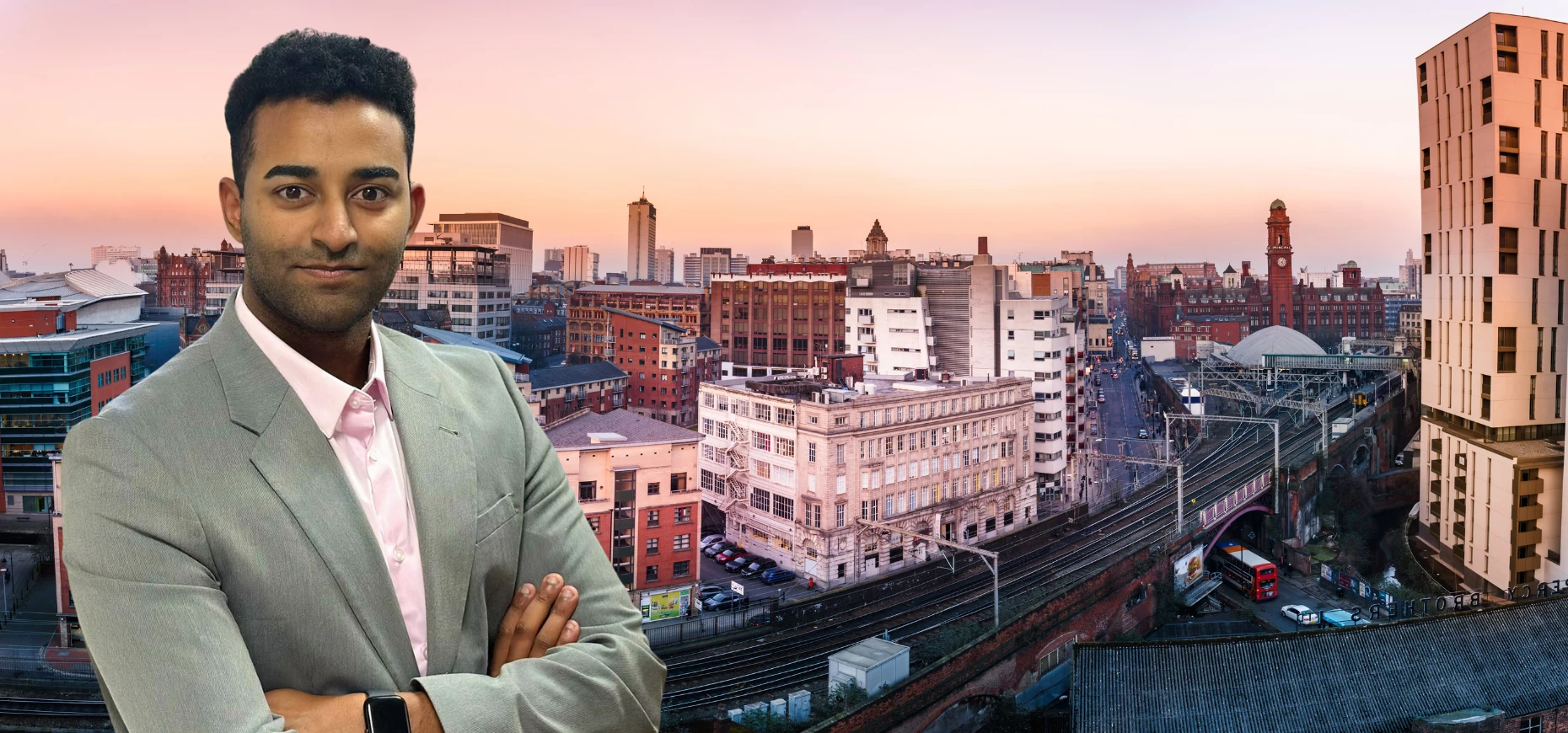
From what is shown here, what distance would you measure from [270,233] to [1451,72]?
12096 mm

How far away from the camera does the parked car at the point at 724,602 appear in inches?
339

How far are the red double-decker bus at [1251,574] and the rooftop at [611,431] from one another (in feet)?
21.8

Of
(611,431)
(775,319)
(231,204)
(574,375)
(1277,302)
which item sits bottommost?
(611,431)

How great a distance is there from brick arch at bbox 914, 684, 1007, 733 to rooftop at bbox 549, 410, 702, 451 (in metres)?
3.07

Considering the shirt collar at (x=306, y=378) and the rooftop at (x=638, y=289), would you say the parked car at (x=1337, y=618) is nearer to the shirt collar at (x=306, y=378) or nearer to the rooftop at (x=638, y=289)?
the rooftop at (x=638, y=289)

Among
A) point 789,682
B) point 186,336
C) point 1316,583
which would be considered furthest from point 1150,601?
point 186,336

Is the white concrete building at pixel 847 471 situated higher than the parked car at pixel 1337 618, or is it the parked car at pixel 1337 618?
the white concrete building at pixel 847 471

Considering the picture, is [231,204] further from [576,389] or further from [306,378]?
[576,389]

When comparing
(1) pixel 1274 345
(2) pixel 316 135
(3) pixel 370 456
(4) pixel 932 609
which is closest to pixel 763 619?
(4) pixel 932 609

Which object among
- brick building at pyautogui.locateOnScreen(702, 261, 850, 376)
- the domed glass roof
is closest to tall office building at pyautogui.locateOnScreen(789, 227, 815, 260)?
brick building at pyautogui.locateOnScreen(702, 261, 850, 376)

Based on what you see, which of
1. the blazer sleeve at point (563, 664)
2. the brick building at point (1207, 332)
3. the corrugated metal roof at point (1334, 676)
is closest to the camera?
the blazer sleeve at point (563, 664)

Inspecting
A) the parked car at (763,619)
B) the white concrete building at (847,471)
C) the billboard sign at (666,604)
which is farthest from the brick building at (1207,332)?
the billboard sign at (666,604)

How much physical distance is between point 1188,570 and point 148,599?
Result: 1150 cm

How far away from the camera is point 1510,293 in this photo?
950 cm
